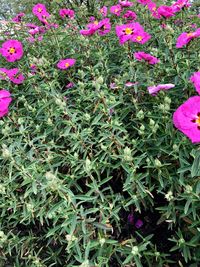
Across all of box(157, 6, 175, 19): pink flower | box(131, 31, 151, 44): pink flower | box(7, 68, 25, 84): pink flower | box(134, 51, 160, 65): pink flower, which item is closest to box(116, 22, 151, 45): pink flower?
box(131, 31, 151, 44): pink flower

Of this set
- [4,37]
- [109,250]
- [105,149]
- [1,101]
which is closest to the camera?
[109,250]

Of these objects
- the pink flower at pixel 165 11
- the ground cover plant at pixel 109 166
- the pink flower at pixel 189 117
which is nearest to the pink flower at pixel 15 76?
the ground cover plant at pixel 109 166

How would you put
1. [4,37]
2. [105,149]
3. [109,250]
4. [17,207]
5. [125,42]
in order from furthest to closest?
[4,37]
[125,42]
[17,207]
[105,149]
[109,250]

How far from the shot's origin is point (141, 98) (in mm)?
2488

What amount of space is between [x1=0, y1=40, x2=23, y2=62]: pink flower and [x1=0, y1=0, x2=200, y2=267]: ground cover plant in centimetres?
26

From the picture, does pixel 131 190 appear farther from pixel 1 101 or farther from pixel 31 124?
pixel 1 101

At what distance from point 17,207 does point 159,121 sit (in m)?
1.02

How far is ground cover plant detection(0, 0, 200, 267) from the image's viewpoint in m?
1.92

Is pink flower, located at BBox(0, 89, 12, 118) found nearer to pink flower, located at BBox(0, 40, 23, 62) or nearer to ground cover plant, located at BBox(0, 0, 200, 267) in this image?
ground cover plant, located at BBox(0, 0, 200, 267)

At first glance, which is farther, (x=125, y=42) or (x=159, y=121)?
(x=125, y=42)

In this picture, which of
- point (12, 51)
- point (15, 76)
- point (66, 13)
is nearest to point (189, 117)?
point (15, 76)

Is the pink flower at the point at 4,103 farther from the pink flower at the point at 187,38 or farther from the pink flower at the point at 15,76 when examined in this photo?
the pink flower at the point at 187,38

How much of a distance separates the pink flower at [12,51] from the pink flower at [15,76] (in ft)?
0.78

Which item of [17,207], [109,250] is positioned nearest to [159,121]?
[109,250]
